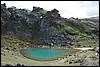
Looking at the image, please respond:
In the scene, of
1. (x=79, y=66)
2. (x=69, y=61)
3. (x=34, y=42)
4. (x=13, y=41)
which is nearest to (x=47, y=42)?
(x=34, y=42)

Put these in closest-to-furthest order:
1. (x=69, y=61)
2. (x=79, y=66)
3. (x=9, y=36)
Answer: (x=79, y=66) < (x=69, y=61) < (x=9, y=36)

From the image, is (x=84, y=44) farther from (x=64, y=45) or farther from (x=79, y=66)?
(x=79, y=66)

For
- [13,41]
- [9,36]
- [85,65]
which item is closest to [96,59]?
[85,65]

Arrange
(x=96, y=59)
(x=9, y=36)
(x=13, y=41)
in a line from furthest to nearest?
(x=9, y=36), (x=13, y=41), (x=96, y=59)

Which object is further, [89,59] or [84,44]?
[84,44]

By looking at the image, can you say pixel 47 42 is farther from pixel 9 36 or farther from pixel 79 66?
pixel 79 66

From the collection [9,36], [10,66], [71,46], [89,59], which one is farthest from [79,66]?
[9,36]

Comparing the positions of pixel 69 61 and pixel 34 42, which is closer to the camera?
pixel 69 61

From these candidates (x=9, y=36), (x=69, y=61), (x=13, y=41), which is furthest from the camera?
(x=9, y=36)

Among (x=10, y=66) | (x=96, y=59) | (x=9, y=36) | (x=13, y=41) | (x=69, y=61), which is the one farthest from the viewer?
(x=9, y=36)
